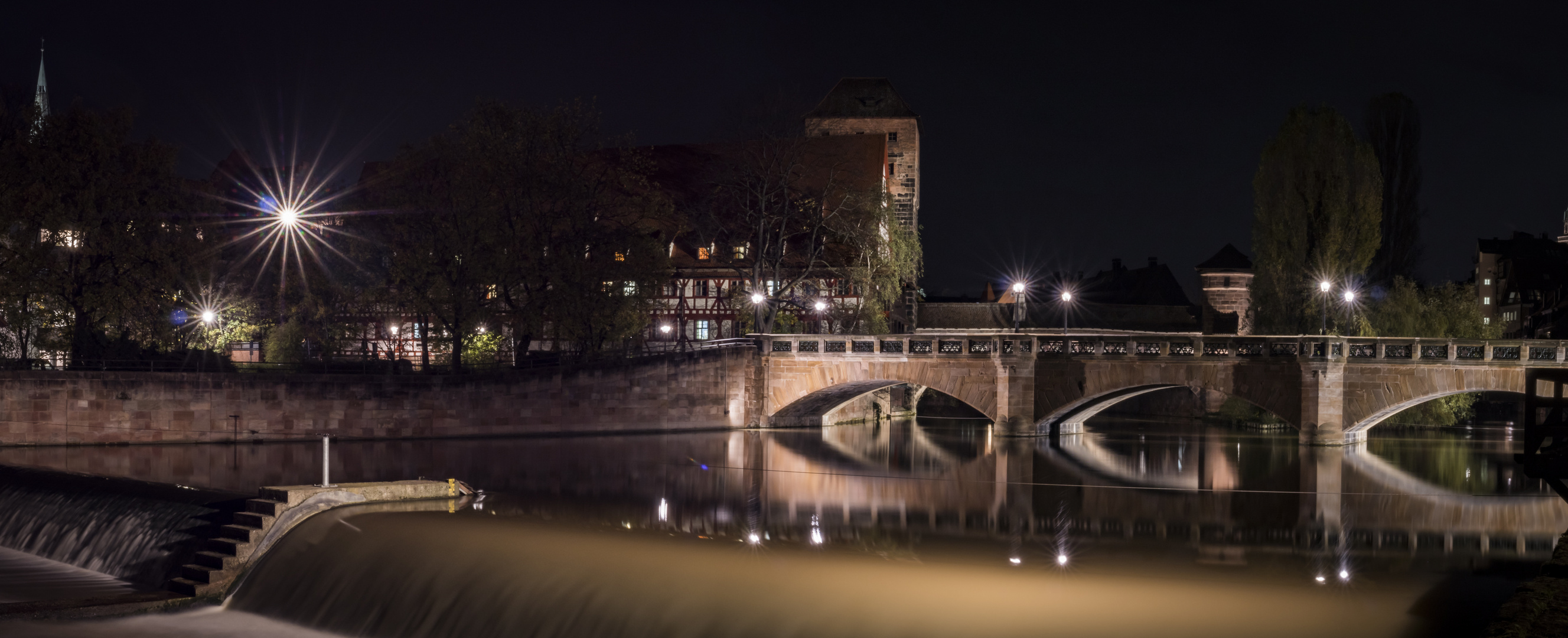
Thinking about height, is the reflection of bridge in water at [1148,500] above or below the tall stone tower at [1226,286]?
below

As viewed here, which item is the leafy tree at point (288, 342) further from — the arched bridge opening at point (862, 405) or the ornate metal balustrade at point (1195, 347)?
the ornate metal balustrade at point (1195, 347)

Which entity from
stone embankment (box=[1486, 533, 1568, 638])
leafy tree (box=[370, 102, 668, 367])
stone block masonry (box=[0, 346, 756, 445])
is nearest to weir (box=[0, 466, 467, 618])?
stone block masonry (box=[0, 346, 756, 445])

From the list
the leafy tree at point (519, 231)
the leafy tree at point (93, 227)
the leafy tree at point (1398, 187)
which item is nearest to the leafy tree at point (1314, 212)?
the leafy tree at point (1398, 187)

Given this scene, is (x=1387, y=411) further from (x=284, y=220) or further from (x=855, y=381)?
(x=284, y=220)

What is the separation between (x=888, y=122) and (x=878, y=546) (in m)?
64.2

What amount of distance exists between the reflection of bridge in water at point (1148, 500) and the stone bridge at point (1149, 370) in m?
1.94

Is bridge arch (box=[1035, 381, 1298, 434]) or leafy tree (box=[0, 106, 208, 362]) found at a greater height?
leafy tree (box=[0, 106, 208, 362])

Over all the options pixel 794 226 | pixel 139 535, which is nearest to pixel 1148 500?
pixel 139 535

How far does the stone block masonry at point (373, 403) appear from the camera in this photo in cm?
3838

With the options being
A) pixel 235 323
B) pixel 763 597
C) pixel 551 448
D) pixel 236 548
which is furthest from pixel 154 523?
pixel 235 323

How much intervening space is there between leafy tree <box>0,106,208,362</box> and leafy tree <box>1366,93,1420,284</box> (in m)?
51.0

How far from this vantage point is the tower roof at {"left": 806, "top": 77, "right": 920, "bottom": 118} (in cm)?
8288

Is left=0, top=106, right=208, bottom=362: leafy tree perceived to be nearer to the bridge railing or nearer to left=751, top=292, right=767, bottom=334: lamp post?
left=751, top=292, right=767, bottom=334: lamp post

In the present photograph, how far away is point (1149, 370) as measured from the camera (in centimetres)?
4328
